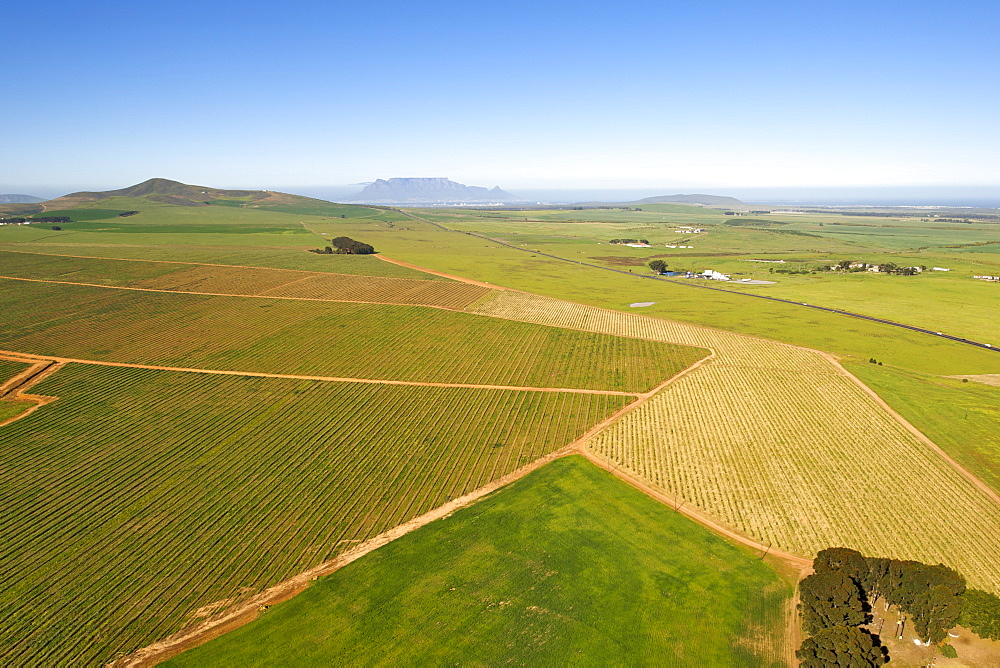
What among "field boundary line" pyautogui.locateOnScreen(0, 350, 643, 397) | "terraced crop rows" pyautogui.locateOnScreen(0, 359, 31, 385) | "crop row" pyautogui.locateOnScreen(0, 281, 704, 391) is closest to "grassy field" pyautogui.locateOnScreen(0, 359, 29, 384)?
"terraced crop rows" pyautogui.locateOnScreen(0, 359, 31, 385)

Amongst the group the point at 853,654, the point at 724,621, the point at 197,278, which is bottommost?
the point at 724,621

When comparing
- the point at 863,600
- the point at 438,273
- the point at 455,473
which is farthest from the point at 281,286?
the point at 863,600

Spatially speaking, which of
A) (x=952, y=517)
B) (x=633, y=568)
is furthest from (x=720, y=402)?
(x=633, y=568)

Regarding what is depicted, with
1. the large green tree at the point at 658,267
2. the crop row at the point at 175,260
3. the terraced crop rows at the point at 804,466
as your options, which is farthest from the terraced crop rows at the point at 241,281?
the large green tree at the point at 658,267

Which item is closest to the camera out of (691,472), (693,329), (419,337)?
(691,472)

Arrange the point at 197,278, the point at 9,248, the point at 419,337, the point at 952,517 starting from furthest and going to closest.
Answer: the point at 9,248, the point at 197,278, the point at 419,337, the point at 952,517

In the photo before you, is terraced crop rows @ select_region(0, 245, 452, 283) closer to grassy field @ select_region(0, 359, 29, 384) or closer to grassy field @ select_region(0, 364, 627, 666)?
grassy field @ select_region(0, 359, 29, 384)

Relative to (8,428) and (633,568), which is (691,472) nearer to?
(633,568)
